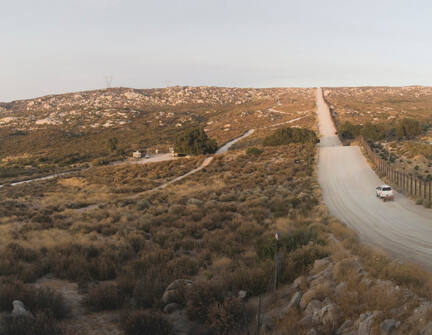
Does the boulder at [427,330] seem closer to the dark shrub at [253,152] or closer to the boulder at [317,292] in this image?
the boulder at [317,292]

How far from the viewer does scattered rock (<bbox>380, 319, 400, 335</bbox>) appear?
4.36 metres

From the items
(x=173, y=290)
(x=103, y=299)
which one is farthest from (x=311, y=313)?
(x=103, y=299)

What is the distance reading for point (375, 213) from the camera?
709 inches

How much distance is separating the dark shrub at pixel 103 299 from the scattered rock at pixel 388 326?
17.2ft

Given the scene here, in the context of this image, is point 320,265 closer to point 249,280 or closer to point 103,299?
point 249,280

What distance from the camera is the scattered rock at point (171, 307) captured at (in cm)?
613

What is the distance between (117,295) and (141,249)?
13.0ft

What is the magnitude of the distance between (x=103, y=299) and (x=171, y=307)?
5.08 ft

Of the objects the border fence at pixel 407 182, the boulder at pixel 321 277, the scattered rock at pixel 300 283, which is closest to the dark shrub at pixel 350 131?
the border fence at pixel 407 182

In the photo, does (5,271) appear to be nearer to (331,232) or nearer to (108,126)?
(331,232)

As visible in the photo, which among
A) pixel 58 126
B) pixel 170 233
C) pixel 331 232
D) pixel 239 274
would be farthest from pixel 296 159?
pixel 58 126

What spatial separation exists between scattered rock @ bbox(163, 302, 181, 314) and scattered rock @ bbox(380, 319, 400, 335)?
401cm

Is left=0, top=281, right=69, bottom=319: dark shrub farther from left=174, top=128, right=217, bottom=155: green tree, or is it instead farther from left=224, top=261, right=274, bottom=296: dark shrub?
left=174, top=128, right=217, bottom=155: green tree

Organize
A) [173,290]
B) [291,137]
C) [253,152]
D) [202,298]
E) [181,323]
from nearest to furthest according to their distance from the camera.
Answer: [181,323] → [202,298] → [173,290] → [253,152] → [291,137]
